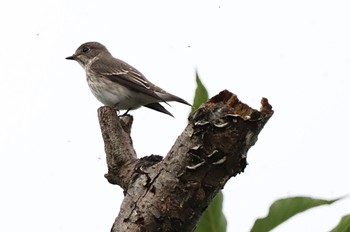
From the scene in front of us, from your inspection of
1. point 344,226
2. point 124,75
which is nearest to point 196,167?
point 344,226

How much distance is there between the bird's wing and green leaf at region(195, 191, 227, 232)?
3121 mm

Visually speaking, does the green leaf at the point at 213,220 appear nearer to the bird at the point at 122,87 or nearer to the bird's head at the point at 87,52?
the bird at the point at 122,87

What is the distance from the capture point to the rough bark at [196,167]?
2662mm

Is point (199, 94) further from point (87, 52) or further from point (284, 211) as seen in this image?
point (87, 52)

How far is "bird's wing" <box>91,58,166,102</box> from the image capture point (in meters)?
6.09

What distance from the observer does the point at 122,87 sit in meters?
6.26

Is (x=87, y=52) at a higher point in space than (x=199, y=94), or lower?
higher

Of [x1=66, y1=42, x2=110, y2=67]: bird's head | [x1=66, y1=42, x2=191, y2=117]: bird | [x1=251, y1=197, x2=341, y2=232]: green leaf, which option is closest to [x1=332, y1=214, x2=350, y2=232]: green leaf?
[x1=251, y1=197, x2=341, y2=232]: green leaf

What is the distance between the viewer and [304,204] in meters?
2.49

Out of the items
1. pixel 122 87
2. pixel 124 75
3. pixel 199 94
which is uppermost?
pixel 124 75

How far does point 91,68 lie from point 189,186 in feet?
14.0

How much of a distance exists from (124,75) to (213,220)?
386 cm

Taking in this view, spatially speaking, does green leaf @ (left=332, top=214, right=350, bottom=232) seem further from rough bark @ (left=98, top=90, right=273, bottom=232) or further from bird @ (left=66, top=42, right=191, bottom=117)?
bird @ (left=66, top=42, right=191, bottom=117)

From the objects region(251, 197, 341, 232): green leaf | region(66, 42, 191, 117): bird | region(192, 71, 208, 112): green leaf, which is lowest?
region(251, 197, 341, 232): green leaf
